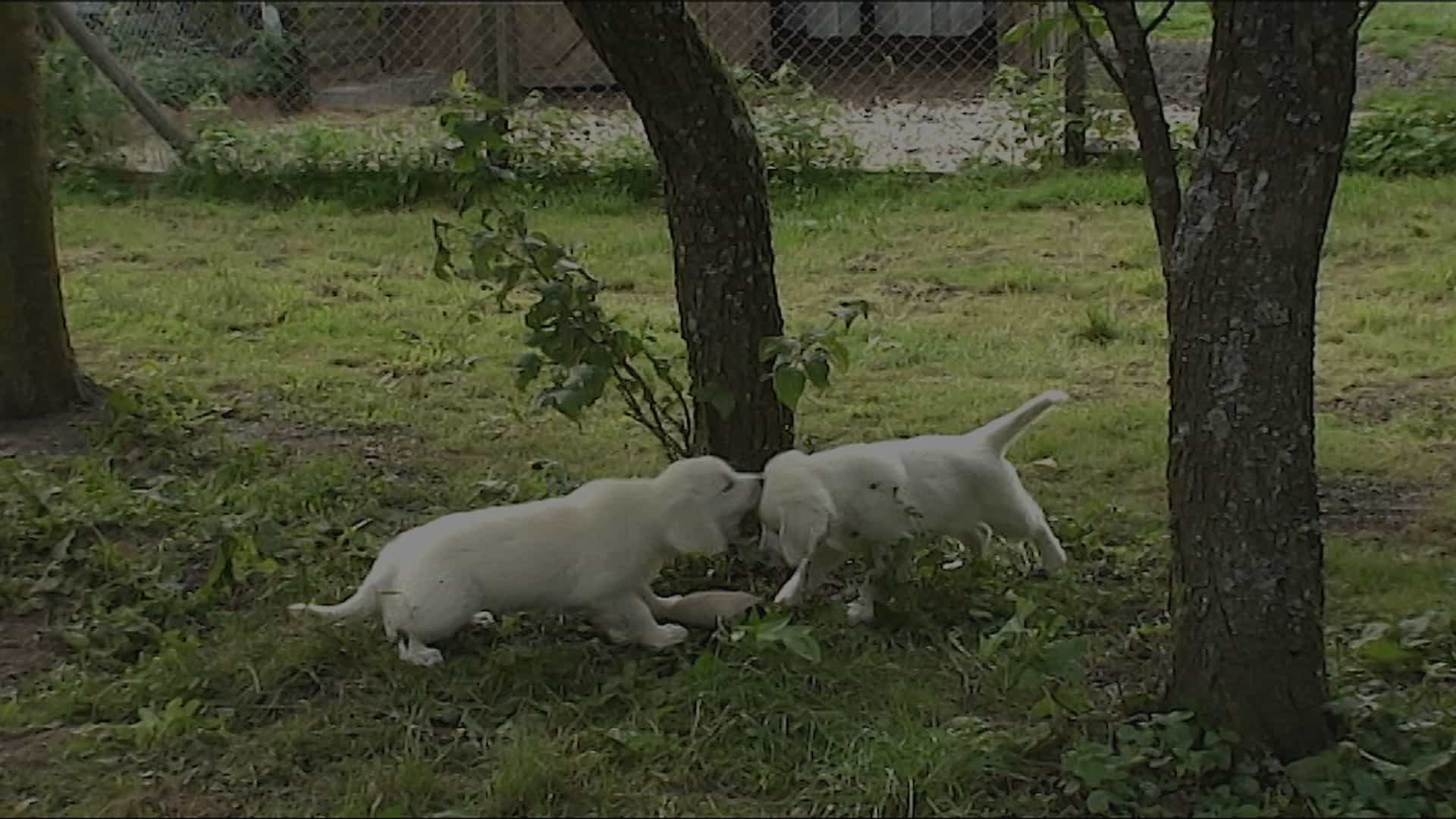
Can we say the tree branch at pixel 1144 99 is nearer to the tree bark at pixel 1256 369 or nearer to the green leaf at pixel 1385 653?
the tree bark at pixel 1256 369

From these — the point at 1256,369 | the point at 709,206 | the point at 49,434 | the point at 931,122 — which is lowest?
the point at 49,434

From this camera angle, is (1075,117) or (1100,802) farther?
(1075,117)

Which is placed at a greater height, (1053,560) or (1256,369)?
(1256,369)

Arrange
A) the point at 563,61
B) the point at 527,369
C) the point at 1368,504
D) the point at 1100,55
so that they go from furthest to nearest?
the point at 563,61 < the point at 1368,504 < the point at 527,369 < the point at 1100,55

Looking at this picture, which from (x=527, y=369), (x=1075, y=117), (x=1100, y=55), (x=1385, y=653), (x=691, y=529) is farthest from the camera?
(x=1075, y=117)

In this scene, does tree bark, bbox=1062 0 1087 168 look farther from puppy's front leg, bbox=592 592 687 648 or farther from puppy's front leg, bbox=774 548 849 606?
puppy's front leg, bbox=592 592 687 648

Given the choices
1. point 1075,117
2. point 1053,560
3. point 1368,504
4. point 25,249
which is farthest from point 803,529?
point 1075,117

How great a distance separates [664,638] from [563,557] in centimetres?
27

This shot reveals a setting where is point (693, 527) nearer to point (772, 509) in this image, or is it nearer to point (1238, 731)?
point (772, 509)

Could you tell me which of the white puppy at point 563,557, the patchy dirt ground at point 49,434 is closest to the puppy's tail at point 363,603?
the white puppy at point 563,557

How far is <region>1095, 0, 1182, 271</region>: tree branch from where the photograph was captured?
3123 millimetres

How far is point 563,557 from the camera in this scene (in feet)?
12.2

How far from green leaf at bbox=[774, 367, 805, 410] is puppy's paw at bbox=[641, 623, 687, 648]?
53 centimetres

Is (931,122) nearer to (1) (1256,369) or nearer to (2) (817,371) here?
(2) (817,371)
